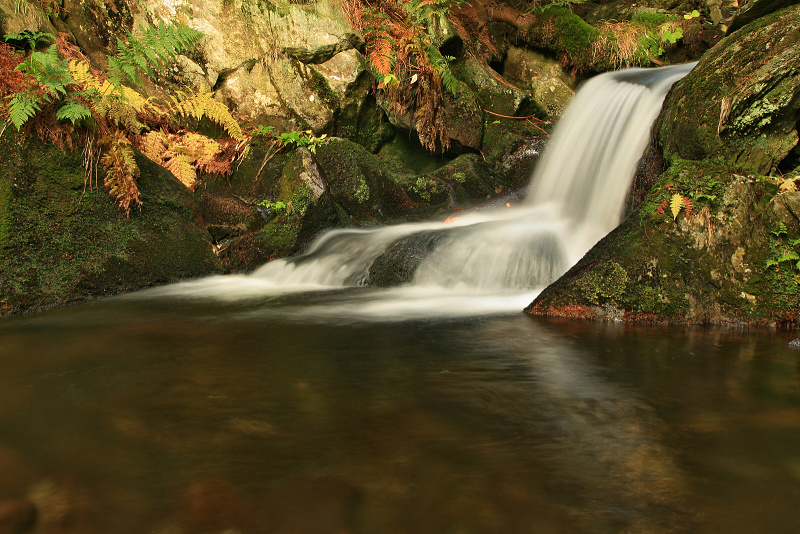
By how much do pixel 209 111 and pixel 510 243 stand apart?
16.8 feet

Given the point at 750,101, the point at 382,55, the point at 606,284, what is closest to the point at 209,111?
the point at 382,55

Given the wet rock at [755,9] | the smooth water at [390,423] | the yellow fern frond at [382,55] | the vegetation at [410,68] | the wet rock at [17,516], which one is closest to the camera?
the wet rock at [17,516]

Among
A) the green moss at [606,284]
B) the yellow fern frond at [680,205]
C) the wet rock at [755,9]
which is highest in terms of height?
the wet rock at [755,9]

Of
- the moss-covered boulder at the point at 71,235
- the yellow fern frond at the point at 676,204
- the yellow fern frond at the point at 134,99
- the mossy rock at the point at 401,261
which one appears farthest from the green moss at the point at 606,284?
the yellow fern frond at the point at 134,99

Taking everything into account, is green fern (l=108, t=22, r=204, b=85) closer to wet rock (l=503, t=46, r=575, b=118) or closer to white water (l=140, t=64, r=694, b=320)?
white water (l=140, t=64, r=694, b=320)

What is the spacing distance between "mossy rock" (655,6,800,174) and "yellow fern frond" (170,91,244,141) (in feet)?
20.2

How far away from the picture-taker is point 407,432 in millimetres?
2643

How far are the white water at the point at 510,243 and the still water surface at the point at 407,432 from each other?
1.54 meters

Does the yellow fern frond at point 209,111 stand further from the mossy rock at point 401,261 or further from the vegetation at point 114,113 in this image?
the mossy rock at point 401,261

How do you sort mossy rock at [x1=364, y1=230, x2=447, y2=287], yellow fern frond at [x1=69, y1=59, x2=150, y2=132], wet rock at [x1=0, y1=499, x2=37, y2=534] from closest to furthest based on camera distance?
wet rock at [x1=0, y1=499, x2=37, y2=534], yellow fern frond at [x1=69, y1=59, x2=150, y2=132], mossy rock at [x1=364, y1=230, x2=447, y2=287]

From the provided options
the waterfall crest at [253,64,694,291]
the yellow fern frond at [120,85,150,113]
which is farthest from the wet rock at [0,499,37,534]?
the yellow fern frond at [120,85,150,113]

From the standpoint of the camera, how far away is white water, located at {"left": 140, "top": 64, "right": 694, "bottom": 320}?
600 centimetres

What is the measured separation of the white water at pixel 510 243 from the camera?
600 cm

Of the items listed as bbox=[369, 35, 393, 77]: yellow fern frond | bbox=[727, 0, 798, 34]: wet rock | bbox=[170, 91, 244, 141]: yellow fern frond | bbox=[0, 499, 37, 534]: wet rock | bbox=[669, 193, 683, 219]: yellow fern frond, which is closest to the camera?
bbox=[0, 499, 37, 534]: wet rock
